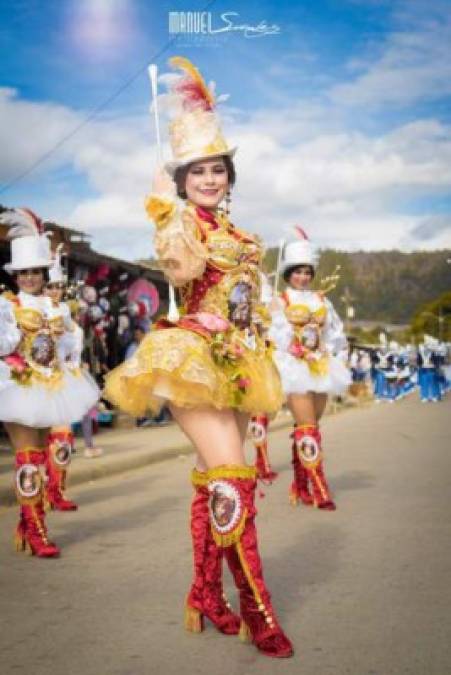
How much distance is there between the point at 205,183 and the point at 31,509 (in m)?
3.07

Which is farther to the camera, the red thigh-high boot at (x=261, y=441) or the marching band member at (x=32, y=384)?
the red thigh-high boot at (x=261, y=441)

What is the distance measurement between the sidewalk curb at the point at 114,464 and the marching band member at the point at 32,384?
227 cm

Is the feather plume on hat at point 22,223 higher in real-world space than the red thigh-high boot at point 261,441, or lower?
higher

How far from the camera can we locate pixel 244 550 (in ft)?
12.5

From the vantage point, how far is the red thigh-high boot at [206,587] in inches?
162

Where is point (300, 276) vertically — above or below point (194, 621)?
above

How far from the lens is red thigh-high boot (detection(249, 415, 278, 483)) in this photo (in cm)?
984

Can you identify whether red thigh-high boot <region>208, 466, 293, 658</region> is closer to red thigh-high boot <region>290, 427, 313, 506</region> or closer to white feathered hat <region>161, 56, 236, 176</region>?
white feathered hat <region>161, 56, 236, 176</region>

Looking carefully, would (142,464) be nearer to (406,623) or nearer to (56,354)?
(56,354)

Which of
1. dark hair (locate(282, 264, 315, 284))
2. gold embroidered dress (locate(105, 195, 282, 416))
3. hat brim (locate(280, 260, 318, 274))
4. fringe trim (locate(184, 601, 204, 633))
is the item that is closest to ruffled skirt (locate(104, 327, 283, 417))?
gold embroidered dress (locate(105, 195, 282, 416))

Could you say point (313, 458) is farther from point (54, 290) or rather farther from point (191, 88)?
A: point (191, 88)

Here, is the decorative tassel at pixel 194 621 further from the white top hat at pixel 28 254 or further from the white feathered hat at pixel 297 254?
the white feathered hat at pixel 297 254

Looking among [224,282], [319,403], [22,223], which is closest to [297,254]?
[319,403]

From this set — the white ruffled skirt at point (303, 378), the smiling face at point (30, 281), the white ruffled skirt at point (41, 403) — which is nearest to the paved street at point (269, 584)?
the white ruffled skirt at point (41, 403)
